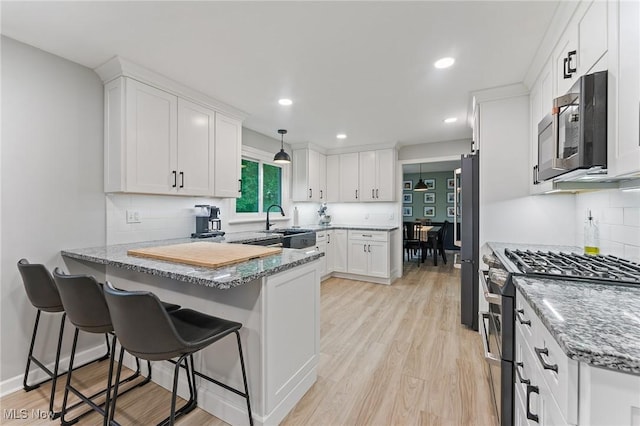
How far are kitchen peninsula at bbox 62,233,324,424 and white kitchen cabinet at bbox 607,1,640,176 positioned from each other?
1.55 metres

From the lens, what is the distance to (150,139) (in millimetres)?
2445

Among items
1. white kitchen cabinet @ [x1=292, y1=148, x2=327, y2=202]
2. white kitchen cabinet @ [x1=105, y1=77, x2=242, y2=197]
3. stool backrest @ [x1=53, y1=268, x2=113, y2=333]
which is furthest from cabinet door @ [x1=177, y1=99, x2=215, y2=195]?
white kitchen cabinet @ [x1=292, y1=148, x2=327, y2=202]

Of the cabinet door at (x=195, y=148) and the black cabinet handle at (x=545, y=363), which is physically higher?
the cabinet door at (x=195, y=148)

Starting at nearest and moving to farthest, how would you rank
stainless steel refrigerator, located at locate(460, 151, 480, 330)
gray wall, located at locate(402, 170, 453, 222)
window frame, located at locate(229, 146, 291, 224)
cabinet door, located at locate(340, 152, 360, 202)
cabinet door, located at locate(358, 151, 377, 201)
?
stainless steel refrigerator, located at locate(460, 151, 480, 330), window frame, located at locate(229, 146, 291, 224), cabinet door, located at locate(358, 151, 377, 201), cabinet door, located at locate(340, 152, 360, 202), gray wall, located at locate(402, 170, 453, 222)

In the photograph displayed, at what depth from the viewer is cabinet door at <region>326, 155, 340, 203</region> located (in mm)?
5410

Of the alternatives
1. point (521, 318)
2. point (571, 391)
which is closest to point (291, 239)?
point (521, 318)

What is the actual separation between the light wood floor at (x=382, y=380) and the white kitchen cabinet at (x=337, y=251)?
1522 mm

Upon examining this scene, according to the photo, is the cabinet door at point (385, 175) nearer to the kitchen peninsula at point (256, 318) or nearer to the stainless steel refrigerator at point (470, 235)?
the stainless steel refrigerator at point (470, 235)

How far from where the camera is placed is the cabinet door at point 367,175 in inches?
199

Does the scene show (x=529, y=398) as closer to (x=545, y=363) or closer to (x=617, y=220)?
(x=545, y=363)

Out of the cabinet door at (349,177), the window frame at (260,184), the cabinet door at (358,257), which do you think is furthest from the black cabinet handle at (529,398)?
the cabinet door at (349,177)

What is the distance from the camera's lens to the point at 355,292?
13.9ft

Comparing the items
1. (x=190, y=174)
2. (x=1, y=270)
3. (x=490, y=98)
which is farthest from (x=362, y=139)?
(x=1, y=270)

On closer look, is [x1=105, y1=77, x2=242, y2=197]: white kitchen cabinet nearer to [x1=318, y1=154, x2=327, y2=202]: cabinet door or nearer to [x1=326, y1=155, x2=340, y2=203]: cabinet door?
[x1=318, y1=154, x2=327, y2=202]: cabinet door
